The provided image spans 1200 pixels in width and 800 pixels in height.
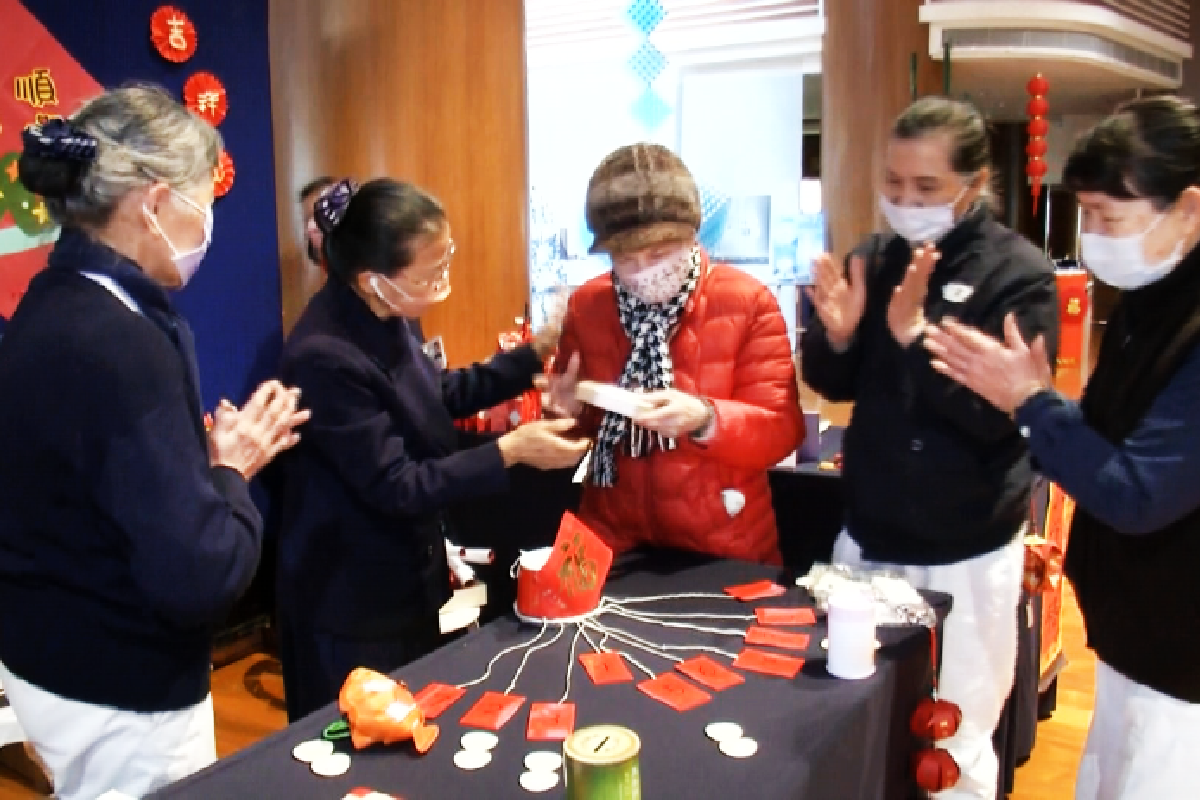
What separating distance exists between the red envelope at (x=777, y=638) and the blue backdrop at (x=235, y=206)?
2478mm

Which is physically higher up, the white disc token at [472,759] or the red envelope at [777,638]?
the red envelope at [777,638]

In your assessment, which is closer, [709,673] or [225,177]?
[709,673]

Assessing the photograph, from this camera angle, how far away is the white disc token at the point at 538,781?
115cm

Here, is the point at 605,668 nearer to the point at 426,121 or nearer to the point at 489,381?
the point at 489,381

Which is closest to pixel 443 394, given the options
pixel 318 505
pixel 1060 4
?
pixel 318 505

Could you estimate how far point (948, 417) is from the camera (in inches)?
70.8

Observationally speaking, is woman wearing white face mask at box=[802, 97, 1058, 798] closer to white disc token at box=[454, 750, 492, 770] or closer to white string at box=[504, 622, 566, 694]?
white string at box=[504, 622, 566, 694]

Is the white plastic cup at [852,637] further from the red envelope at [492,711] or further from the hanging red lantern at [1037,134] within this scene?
the hanging red lantern at [1037,134]

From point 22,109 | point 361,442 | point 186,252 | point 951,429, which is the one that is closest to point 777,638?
point 951,429

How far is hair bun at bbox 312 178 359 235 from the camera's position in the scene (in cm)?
189

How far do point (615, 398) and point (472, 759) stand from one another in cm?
72

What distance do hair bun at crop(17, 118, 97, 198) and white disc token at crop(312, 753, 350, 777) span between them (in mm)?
795

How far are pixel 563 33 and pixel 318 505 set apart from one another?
7076 mm

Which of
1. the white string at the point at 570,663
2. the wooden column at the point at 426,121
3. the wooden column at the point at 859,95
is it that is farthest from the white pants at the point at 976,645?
the wooden column at the point at 859,95
